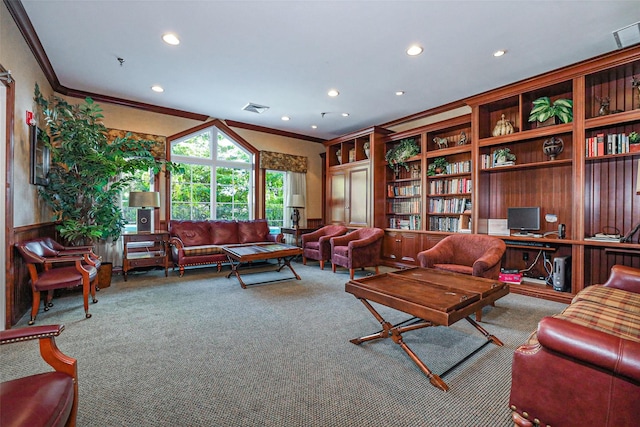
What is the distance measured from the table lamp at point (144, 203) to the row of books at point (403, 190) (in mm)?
4210

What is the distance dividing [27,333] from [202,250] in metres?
3.67

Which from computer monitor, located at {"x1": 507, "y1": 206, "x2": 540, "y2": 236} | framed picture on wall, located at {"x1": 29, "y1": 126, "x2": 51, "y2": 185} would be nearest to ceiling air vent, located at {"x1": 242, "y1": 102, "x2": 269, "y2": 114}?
framed picture on wall, located at {"x1": 29, "y1": 126, "x2": 51, "y2": 185}

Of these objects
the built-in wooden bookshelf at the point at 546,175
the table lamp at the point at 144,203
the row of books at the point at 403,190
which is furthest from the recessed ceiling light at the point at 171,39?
the row of books at the point at 403,190

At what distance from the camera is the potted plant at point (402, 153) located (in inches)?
205

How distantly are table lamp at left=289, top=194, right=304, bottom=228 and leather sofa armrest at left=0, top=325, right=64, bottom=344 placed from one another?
16.8ft

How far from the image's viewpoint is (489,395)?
1.70 metres

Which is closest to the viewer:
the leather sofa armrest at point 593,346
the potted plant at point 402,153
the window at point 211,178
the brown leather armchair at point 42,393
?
the brown leather armchair at point 42,393

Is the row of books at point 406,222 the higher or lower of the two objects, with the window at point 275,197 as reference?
lower

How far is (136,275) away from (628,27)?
22.4 feet

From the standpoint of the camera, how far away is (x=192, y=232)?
5.16 meters

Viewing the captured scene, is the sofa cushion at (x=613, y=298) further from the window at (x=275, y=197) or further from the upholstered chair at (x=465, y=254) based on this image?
the window at (x=275, y=197)

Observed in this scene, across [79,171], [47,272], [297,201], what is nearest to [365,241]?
[297,201]

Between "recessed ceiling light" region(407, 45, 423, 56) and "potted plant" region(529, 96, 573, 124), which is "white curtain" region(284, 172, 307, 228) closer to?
"recessed ceiling light" region(407, 45, 423, 56)

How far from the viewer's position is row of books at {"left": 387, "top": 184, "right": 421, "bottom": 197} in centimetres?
538
